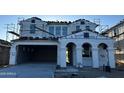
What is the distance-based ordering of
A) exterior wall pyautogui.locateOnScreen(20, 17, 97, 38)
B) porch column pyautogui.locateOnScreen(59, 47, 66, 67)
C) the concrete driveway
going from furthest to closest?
exterior wall pyautogui.locateOnScreen(20, 17, 97, 38) < porch column pyautogui.locateOnScreen(59, 47, 66, 67) < the concrete driveway

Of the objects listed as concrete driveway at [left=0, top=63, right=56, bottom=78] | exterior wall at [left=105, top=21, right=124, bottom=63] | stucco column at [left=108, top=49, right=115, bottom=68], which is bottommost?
concrete driveway at [left=0, top=63, right=56, bottom=78]

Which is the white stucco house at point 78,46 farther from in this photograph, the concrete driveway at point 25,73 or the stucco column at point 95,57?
the concrete driveway at point 25,73

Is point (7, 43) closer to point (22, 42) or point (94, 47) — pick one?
point (22, 42)

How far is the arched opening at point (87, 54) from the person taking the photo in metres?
19.3

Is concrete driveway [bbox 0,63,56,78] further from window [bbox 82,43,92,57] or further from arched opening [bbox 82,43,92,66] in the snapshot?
window [bbox 82,43,92,57]

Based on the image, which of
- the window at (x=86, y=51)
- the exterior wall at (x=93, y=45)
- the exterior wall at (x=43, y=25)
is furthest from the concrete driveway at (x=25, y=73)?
the exterior wall at (x=43, y=25)

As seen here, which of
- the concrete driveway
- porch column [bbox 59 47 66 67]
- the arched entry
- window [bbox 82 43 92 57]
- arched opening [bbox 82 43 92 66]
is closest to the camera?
the concrete driveway

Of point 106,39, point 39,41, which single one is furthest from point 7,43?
point 106,39

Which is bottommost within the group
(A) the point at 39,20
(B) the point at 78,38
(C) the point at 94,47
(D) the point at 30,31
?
(C) the point at 94,47

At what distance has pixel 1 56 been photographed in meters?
Answer: 21.1

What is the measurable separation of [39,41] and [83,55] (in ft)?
22.0

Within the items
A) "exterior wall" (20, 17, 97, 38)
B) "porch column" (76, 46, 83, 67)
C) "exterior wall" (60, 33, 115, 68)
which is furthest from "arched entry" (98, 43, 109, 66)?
"exterior wall" (20, 17, 97, 38)

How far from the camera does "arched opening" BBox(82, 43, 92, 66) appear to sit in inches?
762

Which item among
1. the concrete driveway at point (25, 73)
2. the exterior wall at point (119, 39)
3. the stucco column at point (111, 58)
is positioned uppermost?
the exterior wall at point (119, 39)
